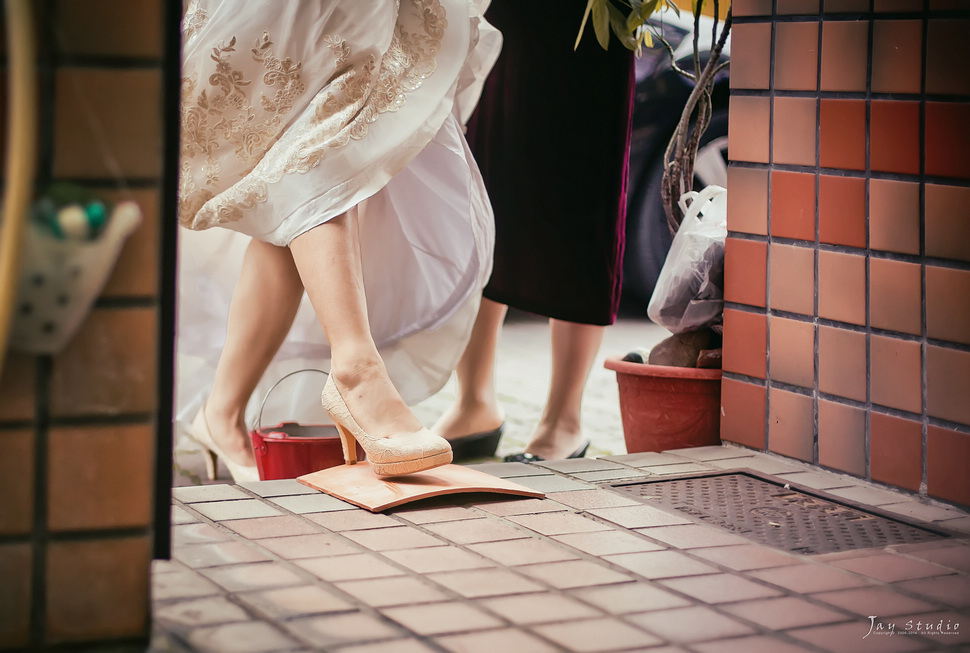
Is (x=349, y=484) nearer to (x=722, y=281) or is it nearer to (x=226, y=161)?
(x=226, y=161)

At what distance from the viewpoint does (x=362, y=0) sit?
258 cm

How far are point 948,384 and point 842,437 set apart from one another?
32cm

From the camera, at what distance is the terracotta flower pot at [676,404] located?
9.85 feet

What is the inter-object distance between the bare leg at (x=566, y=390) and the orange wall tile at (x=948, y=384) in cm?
112

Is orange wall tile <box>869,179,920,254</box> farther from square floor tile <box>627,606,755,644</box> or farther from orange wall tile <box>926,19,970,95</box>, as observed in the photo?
square floor tile <box>627,606,755,644</box>

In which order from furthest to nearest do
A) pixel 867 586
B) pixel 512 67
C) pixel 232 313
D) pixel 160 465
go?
pixel 512 67 < pixel 232 313 < pixel 867 586 < pixel 160 465

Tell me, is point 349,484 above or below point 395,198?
below

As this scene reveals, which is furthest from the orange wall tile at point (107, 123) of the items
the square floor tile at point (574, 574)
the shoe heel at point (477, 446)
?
the shoe heel at point (477, 446)

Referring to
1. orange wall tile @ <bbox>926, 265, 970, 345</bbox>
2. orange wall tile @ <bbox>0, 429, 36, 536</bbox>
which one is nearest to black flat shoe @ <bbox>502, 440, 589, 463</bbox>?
orange wall tile @ <bbox>926, 265, 970, 345</bbox>

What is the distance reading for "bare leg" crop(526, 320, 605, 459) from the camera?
3297 millimetres

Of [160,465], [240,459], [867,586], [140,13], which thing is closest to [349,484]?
[240,459]

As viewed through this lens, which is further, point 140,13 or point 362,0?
point 362,0

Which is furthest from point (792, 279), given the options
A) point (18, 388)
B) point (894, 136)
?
point (18, 388)

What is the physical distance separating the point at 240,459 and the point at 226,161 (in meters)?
0.77
